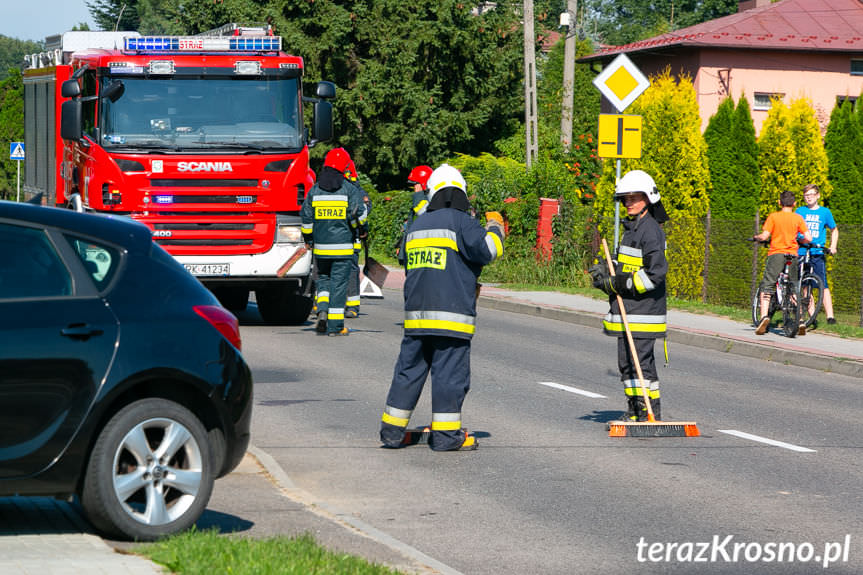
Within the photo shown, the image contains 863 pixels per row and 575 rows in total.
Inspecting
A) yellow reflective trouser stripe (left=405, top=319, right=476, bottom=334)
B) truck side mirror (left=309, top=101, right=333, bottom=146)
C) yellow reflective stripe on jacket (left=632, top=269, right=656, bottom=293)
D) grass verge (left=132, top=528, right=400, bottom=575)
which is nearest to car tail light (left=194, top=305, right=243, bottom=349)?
grass verge (left=132, top=528, right=400, bottom=575)

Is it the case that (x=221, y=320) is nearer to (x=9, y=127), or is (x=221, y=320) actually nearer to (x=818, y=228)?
(x=818, y=228)

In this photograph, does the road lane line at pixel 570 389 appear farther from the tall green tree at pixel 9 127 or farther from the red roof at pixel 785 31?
the tall green tree at pixel 9 127

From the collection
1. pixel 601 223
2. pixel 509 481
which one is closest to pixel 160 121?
pixel 509 481

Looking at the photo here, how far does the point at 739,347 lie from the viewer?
16672 mm

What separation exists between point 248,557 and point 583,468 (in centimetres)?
355

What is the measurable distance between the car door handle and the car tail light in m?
0.54

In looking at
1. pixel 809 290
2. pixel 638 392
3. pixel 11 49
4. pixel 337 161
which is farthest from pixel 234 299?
pixel 11 49

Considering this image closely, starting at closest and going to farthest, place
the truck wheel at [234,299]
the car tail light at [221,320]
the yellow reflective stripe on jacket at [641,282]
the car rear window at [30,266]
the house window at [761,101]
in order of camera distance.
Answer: the car rear window at [30,266]
the car tail light at [221,320]
the yellow reflective stripe on jacket at [641,282]
the truck wheel at [234,299]
the house window at [761,101]

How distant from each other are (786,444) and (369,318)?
10009 millimetres

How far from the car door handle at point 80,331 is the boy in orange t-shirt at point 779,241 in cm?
1263

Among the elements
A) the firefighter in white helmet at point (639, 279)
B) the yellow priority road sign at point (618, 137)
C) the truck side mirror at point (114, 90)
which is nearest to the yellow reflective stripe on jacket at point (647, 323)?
the firefighter in white helmet at point (639, 279)

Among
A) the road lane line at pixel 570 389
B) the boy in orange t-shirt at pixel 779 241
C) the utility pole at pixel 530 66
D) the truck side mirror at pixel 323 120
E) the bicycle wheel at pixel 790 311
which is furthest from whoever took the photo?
the utility pole at pixel 530 66

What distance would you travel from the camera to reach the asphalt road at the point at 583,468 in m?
6.71

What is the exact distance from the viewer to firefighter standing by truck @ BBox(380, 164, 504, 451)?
9.06 m
